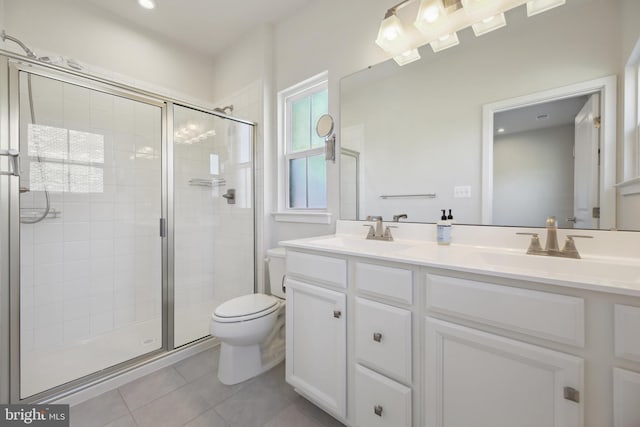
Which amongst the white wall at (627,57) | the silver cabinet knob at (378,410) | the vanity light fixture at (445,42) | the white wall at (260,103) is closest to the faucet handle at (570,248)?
the white wall at (627,57)

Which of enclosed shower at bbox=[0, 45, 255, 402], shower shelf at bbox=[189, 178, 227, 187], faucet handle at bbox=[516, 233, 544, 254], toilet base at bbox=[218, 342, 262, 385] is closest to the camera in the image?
faucet handle at bbox=[516, 233, 544, 254]

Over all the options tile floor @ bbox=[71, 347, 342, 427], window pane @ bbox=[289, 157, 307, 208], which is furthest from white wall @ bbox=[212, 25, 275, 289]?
tile floor @ bbox=[71, 347, 342, 427]

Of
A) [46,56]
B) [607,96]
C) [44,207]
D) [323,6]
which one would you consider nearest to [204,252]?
[44,207]

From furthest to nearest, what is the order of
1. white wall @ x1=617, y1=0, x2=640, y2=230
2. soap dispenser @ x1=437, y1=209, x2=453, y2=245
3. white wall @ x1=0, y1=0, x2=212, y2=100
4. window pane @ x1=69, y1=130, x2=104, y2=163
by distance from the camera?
1. window pane @ x1=69, y1=130, x2=104, y2=163
2. white wall @ x1=0, y1=0, x2=212, y2=100
3. soap dispenser @ x1=437, y1=209, x2=453, y2=245
4. white wall @ x1=617, y1=0, x2=640, y2=230

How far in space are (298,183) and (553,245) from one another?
5.65 ft

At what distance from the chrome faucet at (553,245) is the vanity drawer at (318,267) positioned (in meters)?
0.80

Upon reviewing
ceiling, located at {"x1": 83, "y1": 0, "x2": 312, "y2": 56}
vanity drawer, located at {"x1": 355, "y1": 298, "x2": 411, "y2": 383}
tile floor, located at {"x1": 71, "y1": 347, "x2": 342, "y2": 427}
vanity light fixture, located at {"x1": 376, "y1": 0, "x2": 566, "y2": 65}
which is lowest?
tile floor, located at {"x1": 71, "y1": 347, "x2": 342, "y2": 427}

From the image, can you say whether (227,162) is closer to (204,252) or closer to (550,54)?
(204,252)

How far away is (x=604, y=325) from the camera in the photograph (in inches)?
25.7

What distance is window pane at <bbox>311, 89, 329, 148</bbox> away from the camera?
6.79 feet

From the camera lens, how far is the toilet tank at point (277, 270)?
192 cm

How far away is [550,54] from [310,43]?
1.54 metres

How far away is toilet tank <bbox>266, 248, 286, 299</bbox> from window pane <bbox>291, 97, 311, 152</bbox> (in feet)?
3.04

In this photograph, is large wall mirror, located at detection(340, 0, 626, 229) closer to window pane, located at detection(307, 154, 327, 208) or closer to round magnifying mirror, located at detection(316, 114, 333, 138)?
round magnifying mirror, located at detection(316, 114, 333, 138)
